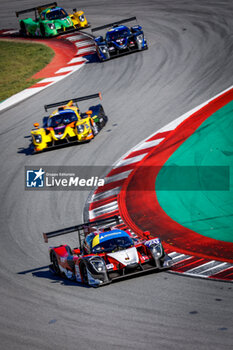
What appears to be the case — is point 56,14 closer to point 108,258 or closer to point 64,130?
point 64,130

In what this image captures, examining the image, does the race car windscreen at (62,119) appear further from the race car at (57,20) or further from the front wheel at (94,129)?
the race car at (57,20)

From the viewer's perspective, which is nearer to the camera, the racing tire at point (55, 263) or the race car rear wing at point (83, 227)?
the race car rear wing at point (83, 227)

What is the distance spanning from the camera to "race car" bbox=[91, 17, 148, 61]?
1209 inches

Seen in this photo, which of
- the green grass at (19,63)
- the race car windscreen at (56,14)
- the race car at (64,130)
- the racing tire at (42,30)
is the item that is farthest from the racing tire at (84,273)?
the racing tire at (42,30)

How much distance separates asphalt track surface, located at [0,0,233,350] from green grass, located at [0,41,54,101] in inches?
92.9

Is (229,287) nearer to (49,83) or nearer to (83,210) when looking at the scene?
(83,210)

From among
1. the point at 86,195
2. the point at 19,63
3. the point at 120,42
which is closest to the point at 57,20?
the point at 19,63

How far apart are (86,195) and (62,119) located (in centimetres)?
503

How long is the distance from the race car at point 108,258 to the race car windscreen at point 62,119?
9.50 meters

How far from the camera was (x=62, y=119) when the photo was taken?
75.9 feet

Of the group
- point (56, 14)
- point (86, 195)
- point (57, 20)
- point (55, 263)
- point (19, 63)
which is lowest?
point (55, 263)

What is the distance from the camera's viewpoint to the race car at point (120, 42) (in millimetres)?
30719

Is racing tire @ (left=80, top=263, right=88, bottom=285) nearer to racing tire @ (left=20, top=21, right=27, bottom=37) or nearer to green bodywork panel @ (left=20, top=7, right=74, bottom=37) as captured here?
green bodywork panel @ (left=20, top=7, right=74, bottom=37)

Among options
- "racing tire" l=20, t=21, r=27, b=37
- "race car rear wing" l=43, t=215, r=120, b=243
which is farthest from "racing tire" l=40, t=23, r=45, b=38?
"race car rear wing" l=43, t=215, r=120, b=243
